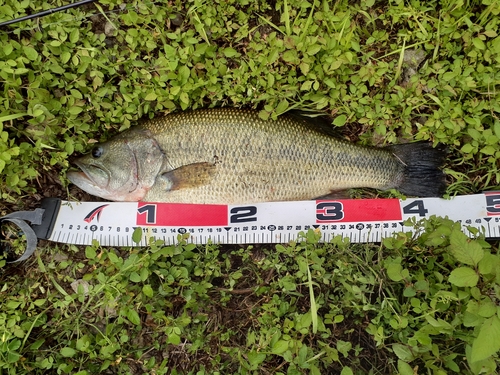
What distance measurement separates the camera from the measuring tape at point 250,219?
3.06 meters

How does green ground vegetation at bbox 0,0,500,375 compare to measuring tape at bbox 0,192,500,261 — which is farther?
measuring tape at bbox 0,192,500,261

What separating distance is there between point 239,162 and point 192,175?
0.38 m

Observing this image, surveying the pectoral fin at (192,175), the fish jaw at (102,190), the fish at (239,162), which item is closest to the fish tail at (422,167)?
the fish at (239,162)

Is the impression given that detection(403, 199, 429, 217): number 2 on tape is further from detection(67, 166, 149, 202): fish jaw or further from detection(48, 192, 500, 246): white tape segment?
detection(67, 166, 149, 202): fish jaw

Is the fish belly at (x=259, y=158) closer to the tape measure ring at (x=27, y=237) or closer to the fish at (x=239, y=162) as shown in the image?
the fish at (x=239, y=162)

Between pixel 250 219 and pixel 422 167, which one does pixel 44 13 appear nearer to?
pixel 250 219

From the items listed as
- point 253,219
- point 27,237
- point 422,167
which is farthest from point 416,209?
point 27,237

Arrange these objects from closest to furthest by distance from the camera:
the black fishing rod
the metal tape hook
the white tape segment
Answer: the black fishing rod, the metal tape hook, the white tape segment

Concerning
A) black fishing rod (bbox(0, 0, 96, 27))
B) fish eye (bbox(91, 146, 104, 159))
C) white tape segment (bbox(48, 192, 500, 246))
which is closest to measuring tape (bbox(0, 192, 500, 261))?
white tape segment (bbox(48, 192, 500, 246))

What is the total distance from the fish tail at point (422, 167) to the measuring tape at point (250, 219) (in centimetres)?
9

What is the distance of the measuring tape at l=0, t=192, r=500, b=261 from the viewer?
306cm

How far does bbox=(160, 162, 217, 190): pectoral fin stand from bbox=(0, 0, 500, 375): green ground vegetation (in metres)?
0.46

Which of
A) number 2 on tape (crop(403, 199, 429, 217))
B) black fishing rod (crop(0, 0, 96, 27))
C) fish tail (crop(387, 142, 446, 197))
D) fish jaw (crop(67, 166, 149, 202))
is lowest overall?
number 2 on tape (crop(403, 199, 429, 217))

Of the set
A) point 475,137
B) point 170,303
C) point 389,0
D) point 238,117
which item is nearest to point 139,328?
point 170,303
